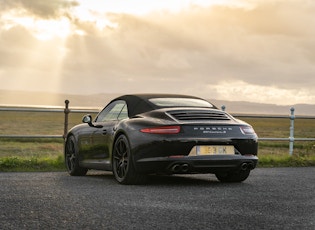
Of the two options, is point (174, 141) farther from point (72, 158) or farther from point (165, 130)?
point (72, 158)

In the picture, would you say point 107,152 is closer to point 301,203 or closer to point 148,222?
point 301,203

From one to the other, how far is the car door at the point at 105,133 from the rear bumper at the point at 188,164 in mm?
1082

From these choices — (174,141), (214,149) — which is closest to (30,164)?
(174,141)

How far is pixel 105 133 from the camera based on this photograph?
10.1m

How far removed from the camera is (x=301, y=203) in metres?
7.33

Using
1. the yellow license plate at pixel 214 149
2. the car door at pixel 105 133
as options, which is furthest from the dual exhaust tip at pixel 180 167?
the car door at pixel 105 133

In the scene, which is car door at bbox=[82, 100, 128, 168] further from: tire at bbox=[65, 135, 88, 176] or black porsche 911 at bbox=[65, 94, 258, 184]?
tire at bbox=[65, 135, 88, 176]

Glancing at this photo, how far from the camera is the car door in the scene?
9922mm

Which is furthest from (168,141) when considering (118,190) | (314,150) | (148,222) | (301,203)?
(314,150)

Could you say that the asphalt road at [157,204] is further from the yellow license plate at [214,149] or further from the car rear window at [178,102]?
the car rear window at [178,102]

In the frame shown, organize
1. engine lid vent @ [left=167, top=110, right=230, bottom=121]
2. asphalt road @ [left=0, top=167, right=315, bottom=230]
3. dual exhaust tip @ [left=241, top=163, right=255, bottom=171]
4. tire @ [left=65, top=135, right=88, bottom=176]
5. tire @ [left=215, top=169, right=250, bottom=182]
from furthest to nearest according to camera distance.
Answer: tire @ [left=65, top=135, right=88, bottom=176] < tire @ [left=215, top=169, right=250, bottom=182] < dual exhaust tip @ [left=241, top=163, right=255, bottom=171] < engine lid vent @ [left=167, top=110, right=230, bottom=121] < asphalt road @ [left=0, top=167, right=315, bottom=230]

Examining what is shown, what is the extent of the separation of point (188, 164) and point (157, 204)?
1.85 m

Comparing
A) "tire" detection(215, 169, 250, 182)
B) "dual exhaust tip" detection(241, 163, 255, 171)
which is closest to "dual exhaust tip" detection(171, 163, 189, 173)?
"dual exhaust tip" detection(241, 163, 255, 171)

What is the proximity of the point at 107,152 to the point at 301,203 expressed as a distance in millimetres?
3662
